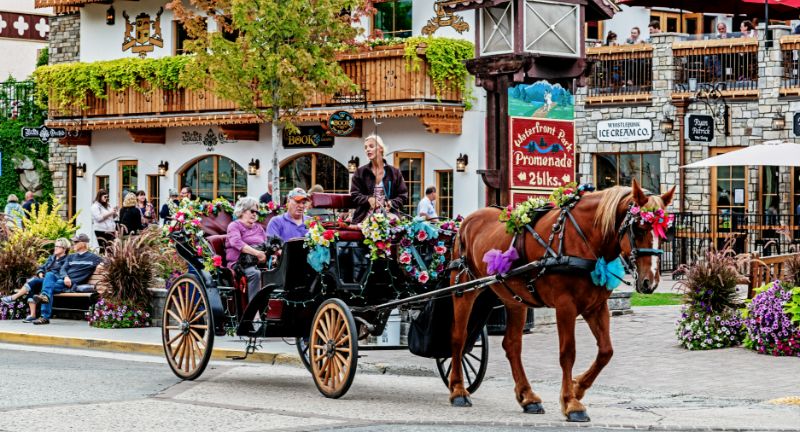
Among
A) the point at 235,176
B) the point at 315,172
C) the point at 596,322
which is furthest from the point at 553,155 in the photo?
the point at 235,176

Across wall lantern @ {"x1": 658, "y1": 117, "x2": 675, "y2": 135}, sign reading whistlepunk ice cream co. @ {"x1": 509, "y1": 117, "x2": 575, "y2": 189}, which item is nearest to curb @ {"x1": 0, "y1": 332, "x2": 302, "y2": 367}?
sign reading whistlepunk ice cream co. @ {"x1": 509, "y1": 117, "x2": 575, "y2": 189}

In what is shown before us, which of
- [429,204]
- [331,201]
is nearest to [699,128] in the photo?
[429,204]

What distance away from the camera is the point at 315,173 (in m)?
32.6

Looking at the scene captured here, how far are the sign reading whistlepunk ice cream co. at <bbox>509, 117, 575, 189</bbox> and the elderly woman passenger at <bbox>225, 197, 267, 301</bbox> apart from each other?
14.8 feet

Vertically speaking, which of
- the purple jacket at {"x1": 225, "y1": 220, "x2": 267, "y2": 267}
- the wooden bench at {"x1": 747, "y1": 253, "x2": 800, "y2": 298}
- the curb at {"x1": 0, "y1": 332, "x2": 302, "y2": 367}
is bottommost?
the curb at {"x1": 0, "y1": 332, "x2": 302, "y2": 367}

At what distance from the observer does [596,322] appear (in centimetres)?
1065

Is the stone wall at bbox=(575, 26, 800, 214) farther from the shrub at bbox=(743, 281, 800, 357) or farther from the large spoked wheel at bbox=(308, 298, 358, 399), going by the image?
the large spoked wheel at bbox=(308, 298, 358, 399)

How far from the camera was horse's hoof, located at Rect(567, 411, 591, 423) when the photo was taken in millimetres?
10375

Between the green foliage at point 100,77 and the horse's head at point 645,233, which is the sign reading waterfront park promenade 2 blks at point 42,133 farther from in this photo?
the horse's head at point 645,233

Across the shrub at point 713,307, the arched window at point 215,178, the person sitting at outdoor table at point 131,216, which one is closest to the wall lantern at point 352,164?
the arched window at point 215,178

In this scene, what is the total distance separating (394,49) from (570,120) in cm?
1106

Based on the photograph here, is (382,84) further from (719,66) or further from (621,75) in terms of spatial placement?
Answer: (719,66)

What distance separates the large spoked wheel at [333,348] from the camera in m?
11.4

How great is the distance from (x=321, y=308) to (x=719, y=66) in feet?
64.6
